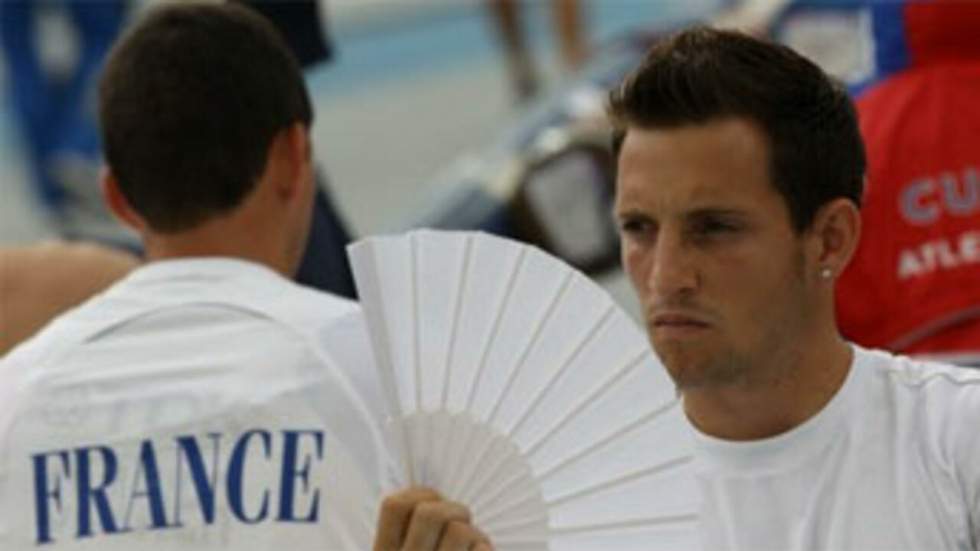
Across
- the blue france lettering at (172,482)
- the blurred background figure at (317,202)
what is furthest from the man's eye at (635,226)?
the blurred background figure at (317,202)

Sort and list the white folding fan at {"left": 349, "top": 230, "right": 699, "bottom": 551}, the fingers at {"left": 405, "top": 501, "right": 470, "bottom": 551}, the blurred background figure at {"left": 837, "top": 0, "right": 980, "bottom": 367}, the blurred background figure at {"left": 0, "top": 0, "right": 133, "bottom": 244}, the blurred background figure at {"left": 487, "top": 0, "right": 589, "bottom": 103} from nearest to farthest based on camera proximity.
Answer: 1. the fingers at {"left": 405, "top": 501, "right": 470, "bottom": 551}
2. the white folding fan at {"left": 349, "top": 230, "right": 699, "bottom": 551}
3. the blurred background figure at {"left": 837, "top": 0, "right": 980, "bottom": 367}
4. the blurred background figure at {"left": 487, "top": 0, "right": 589, "bottom": 103}
5. the blurred background figure at {"left": 0, "top": 0, "right": 133, "bottom": 244}

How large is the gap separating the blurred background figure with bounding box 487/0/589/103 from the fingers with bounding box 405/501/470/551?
19.8 ft

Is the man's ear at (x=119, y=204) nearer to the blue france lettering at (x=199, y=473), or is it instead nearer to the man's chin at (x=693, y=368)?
the blue france lettering at (x=199, y=473)

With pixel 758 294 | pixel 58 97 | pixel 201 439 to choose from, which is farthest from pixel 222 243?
pixel 58 97

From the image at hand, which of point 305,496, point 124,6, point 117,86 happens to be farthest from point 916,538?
point 124,6

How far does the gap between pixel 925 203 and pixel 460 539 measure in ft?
5.29

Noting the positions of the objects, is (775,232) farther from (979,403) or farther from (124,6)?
(124,6)

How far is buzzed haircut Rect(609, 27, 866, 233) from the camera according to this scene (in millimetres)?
2799

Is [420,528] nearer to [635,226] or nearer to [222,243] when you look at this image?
[635,226]

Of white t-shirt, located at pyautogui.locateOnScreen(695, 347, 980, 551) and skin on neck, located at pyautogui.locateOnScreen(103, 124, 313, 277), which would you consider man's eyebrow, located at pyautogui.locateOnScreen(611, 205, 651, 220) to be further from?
skin on neck, located at pyautogui.locateOnScreen(103, 124, 313, 277)

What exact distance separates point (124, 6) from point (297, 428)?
7191 millimetres

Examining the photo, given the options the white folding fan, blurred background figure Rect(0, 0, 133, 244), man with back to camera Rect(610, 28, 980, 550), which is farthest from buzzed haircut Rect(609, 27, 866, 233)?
blurred background figure Rect(0, 0, 133, 244)

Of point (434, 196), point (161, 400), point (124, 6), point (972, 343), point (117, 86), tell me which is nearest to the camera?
point (161, 400)

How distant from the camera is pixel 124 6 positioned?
32.1ft
